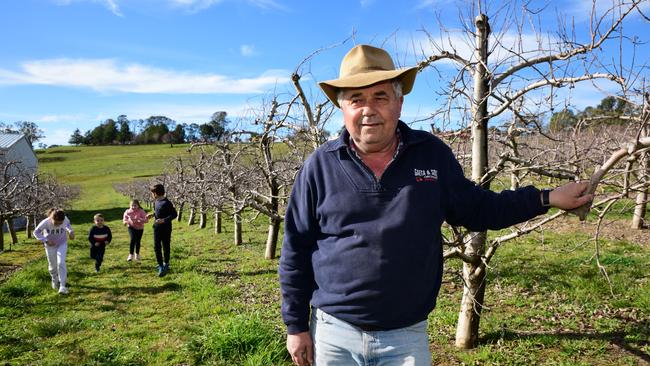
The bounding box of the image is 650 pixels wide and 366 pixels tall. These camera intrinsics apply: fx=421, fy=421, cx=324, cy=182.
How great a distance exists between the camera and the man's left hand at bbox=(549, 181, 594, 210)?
204cm

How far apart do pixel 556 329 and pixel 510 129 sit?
117 inches

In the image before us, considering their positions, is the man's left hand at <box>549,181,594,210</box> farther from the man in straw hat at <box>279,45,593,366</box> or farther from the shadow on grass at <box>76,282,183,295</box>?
the shadow on grass at <box>76,282,183,295</box>

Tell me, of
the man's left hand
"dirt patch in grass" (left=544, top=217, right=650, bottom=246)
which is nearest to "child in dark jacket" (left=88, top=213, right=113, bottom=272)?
the man's left hand

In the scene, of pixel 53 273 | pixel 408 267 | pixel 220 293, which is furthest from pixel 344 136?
pixel 53 273

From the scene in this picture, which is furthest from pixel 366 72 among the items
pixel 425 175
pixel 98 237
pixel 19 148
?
pixel 19 148

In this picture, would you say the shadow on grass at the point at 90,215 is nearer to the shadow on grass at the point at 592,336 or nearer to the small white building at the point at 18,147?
the small white building at the point at 18,147

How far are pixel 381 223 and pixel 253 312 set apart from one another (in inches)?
197

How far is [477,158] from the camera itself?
4594 millimetres

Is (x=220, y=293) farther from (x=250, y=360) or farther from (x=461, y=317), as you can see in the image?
(x=461, y=317)

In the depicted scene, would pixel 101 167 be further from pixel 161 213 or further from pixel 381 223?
pixel 381 223

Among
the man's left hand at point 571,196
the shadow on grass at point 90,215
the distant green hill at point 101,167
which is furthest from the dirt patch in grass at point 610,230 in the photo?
the distant green hill at point 101,167

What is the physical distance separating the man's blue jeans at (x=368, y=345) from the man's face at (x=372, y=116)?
3.06 ft

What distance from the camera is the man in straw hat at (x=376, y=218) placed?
206 centimetres

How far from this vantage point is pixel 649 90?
10.7ft
